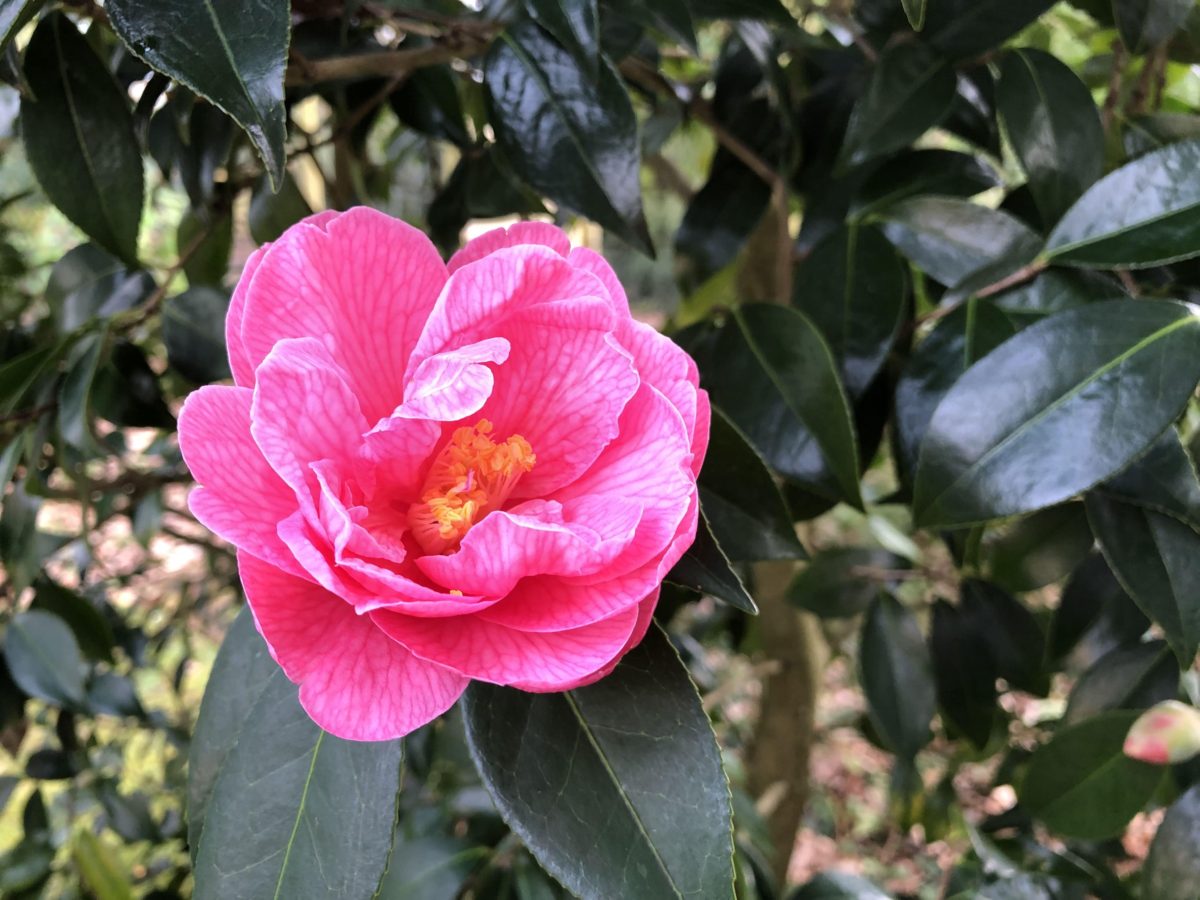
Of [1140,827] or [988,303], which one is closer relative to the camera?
[988,303]

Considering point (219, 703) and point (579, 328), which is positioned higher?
point (579, 328)

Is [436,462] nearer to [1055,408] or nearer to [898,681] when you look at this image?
[1055,408]

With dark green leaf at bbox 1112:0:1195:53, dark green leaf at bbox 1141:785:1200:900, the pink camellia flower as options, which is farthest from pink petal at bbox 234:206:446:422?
dark green leaf at bbox 1141:785:1200:900

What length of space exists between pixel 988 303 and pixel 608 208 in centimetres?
28

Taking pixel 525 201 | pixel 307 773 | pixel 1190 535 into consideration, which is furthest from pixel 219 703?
pixel 1190 535

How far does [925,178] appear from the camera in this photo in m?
0.72

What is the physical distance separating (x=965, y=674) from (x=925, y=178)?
49 cm

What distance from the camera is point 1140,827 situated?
7.06 feet

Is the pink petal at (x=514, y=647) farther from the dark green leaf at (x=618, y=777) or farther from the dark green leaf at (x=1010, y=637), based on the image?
the dark green leaf at (x=1010, y=637)

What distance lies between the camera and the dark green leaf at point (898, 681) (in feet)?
2.87

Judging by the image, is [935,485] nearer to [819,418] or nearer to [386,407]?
[819,418]

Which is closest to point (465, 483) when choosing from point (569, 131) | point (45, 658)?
point (569, 131)

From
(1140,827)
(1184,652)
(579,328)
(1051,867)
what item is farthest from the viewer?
(1140,827)

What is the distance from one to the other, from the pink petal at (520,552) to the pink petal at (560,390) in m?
0.06
